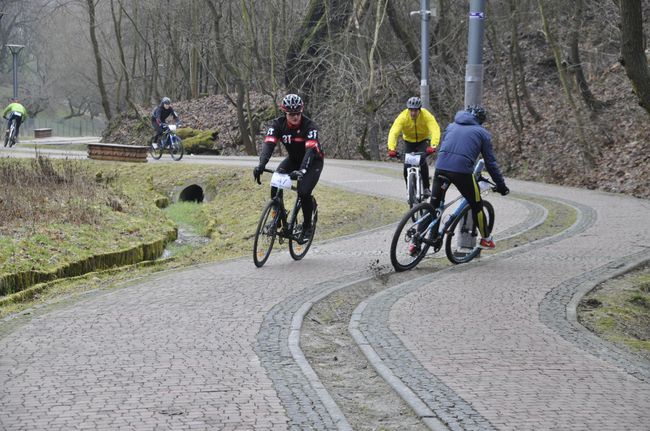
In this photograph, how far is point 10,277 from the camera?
1163 cm

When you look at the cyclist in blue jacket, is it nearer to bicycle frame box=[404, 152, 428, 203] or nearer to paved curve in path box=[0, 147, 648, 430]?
paved curve in path box=[0, 147, 648, 430]

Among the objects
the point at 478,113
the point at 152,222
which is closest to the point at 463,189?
the point at 478,113

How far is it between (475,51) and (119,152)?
19.3 meters

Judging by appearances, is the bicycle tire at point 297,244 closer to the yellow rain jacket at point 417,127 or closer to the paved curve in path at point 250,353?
the paved curve in path at point 250,353

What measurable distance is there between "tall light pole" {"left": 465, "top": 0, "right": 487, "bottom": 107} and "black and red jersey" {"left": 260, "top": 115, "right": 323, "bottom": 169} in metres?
2.27

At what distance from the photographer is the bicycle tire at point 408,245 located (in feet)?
37.0

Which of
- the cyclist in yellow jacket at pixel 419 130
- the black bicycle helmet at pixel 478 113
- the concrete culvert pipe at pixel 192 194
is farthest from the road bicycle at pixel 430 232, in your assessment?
the concrete culvert pipe at pixel 192 194

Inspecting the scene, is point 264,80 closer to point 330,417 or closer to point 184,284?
point 184,284

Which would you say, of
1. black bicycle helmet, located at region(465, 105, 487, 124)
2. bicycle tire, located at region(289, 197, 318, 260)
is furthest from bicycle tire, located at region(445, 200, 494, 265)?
bicycle tire, located at region(289, 197, 318, 260)

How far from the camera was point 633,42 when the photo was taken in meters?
11.1

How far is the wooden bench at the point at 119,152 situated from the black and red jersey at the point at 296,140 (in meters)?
17.9

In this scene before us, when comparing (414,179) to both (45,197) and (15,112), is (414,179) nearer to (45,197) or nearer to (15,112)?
(45,197)

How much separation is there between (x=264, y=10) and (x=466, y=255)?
31.8m

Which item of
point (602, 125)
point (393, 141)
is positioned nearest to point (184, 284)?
point (393, 141)
